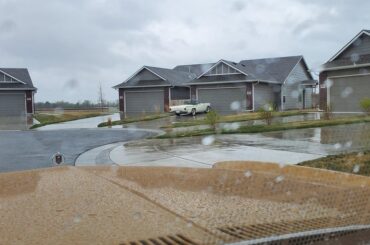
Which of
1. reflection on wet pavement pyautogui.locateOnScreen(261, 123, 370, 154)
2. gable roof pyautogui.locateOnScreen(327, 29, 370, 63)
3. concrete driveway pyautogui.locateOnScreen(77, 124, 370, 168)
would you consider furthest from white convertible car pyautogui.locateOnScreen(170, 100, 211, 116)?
concrete driveway pyautogui.locateOnScreen(77, 124, 370, 168)

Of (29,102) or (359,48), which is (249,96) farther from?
(29,102)

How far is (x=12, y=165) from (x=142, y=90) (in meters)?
31.7

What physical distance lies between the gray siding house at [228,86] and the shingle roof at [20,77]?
8331 mm

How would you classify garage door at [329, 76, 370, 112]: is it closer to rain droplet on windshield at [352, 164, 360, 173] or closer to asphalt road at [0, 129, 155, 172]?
asphalt road at [0, 129, 155, 172]

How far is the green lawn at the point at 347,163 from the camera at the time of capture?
26.9ft

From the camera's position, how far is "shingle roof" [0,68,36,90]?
4197cm

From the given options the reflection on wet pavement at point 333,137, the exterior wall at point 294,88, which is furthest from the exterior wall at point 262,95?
the reflection on wet pavement at point 333,137

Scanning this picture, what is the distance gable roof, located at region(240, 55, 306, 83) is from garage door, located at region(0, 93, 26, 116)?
69.7 feet

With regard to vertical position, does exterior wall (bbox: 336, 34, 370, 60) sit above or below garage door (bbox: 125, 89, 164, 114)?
above

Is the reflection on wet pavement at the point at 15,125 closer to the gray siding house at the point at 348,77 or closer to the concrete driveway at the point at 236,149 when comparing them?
the concrete driveway at the point at 236,149

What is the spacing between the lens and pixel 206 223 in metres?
4.88

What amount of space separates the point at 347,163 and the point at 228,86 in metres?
29.4

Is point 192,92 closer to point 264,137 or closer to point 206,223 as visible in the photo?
point 264,137

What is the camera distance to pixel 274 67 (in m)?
43.1
